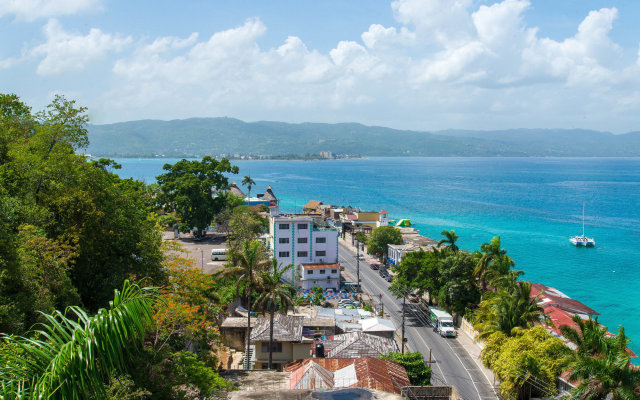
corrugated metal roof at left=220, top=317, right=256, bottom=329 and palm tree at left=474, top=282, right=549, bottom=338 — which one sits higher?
palm tree at left=474, top=282, right=549, bottom=338

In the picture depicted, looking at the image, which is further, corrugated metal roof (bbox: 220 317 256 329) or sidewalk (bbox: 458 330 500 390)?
corrugated metal roof (bbox: 220 317 256 329)

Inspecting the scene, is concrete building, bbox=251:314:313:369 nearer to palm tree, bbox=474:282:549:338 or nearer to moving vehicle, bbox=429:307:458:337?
palm tree, bbox=474:282:549:338

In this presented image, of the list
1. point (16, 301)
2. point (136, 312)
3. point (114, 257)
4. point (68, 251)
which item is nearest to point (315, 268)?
point (114, 257)

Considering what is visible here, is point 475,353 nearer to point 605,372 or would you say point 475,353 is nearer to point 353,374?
point 353,374

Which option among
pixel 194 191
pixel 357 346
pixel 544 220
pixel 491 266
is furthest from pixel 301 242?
pixel 544 220

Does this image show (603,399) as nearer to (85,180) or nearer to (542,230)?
(85,180)

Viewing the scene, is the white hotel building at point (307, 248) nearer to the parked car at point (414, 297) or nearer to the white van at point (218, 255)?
the white van at point (218, 255)

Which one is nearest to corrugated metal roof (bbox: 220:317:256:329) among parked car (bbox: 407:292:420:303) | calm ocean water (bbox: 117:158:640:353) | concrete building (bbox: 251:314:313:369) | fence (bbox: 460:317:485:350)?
concrete building (bbox: 251:314:313:369)
